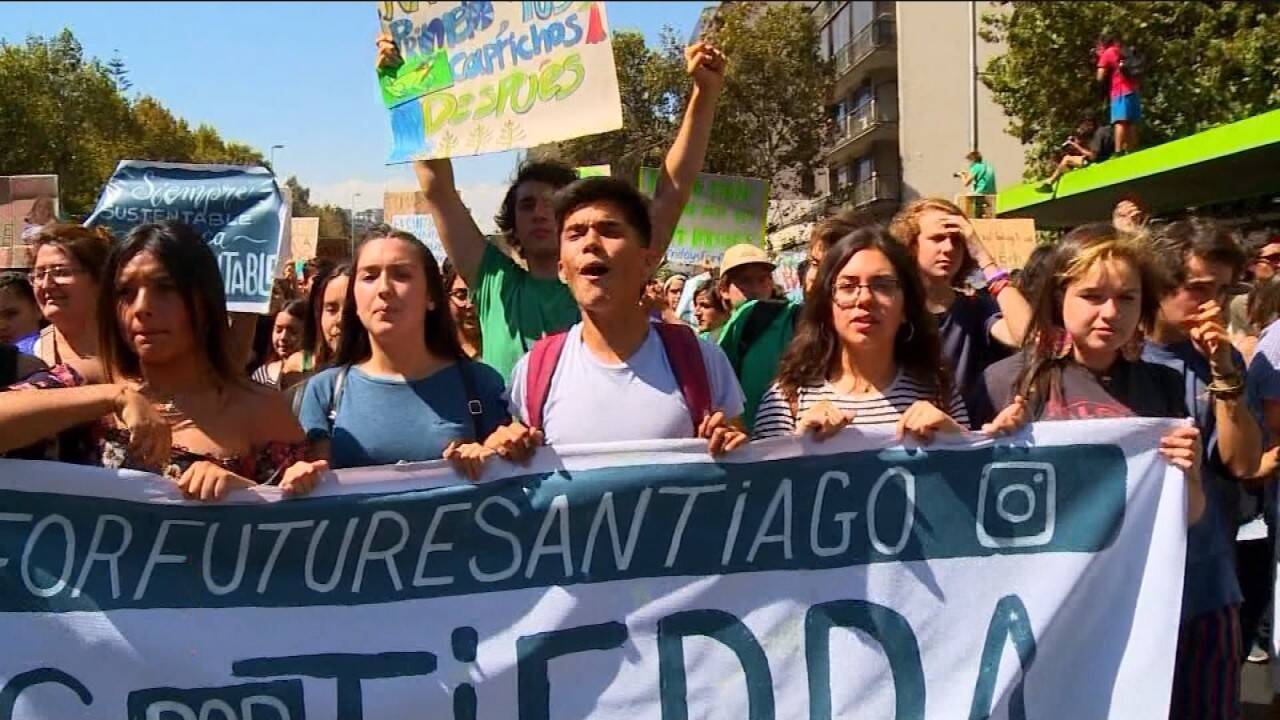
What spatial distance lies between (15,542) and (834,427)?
1935 millimetres

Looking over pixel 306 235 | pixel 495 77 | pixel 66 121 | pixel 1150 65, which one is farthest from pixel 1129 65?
pixel 66 121

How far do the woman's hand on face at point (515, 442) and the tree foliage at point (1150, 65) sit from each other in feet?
43.1

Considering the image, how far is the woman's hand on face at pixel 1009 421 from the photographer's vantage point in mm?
2664

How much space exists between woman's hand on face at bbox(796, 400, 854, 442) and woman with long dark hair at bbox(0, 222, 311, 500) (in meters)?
1.18

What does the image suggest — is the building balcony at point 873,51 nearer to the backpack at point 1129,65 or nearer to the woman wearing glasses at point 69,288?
the backpack at point 1129,65

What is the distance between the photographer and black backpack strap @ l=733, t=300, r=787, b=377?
11.0ft

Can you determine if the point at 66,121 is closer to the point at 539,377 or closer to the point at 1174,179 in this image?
the point at 1174,179

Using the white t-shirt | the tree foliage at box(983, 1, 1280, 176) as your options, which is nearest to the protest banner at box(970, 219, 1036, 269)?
the white t-shirt

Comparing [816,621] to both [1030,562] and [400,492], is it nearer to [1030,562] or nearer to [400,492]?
[1030,562]

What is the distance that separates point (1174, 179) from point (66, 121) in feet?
84.3

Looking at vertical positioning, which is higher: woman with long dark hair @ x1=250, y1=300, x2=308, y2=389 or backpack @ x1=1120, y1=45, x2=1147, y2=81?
backpack @ x1=1120, y1=45, x2=1147, y2=81

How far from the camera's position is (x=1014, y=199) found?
1328cm

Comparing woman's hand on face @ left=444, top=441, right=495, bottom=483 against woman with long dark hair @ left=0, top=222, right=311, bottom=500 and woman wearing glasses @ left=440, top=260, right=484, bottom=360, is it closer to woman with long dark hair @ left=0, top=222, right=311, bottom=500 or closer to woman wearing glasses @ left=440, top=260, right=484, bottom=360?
woman with long dark hair @ left=0, top=222, right=311, bottom=500

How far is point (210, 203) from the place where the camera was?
19.5 ft
